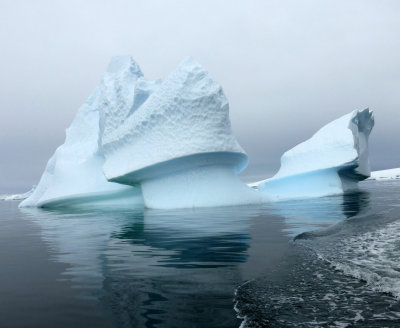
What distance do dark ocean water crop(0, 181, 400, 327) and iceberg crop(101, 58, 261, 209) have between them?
8305mm

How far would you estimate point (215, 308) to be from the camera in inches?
107

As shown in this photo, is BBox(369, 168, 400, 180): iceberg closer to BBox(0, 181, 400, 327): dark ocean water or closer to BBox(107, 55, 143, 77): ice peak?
BBox(107, 55, 143, 77): ice peak

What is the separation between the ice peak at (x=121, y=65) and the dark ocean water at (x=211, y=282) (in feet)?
50.9

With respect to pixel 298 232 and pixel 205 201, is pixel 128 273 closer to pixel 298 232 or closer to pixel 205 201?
pixel 298 232

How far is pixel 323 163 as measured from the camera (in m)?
22.2

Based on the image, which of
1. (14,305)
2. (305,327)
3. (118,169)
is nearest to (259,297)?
(305,327)

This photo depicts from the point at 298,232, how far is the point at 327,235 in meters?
0.72

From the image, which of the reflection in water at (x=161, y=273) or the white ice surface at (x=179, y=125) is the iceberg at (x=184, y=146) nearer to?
the white ice surface at (x=179, y=125)

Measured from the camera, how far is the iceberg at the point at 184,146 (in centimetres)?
1441

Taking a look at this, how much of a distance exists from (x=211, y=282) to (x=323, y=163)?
2041cm

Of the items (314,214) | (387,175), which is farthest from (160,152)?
(387,175)

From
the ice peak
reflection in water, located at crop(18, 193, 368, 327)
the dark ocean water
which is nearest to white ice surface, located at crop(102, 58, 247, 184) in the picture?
the ice peak

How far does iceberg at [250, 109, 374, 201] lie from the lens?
71.8ft

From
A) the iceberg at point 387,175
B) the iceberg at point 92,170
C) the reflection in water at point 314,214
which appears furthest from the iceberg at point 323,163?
the iceberg at point 387,175
